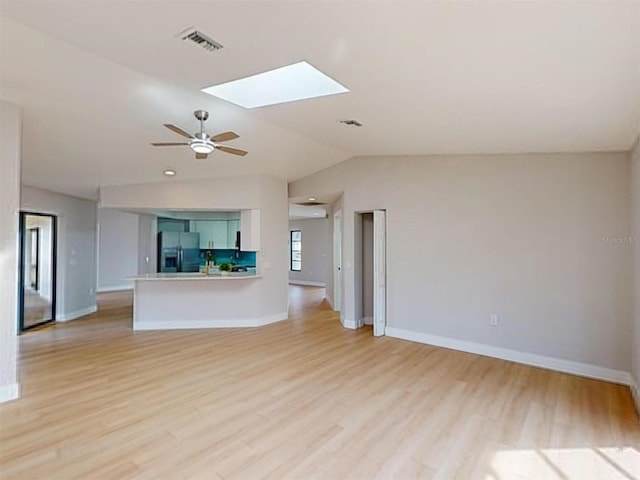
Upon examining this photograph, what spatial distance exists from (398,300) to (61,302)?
6.09 meters

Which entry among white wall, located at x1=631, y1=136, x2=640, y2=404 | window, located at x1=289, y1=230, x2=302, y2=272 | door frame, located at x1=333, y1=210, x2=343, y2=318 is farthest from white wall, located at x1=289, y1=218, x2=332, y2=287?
white wall, located at x1=631, y1=136, x2=640, y2=404

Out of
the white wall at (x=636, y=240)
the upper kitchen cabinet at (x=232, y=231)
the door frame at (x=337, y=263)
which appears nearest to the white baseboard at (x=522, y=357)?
the white wall at (x=636, y=240)

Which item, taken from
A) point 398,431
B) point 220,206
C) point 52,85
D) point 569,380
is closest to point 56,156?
point 52,85

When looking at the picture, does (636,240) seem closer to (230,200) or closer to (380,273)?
(380,273)

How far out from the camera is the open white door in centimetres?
558

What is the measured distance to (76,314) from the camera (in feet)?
23.0

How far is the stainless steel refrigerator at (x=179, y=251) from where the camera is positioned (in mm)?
10070

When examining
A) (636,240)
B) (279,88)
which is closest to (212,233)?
(279,88)

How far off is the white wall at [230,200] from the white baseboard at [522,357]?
225 cm

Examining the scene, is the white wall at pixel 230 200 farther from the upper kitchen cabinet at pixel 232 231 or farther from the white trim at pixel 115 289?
the white trim at pixel 115 289

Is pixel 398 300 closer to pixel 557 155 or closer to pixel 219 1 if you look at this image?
pixel 557 155

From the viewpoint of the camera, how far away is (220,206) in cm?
614

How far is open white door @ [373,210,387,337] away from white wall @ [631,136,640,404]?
2919 millimetres

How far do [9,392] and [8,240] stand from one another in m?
1.35
